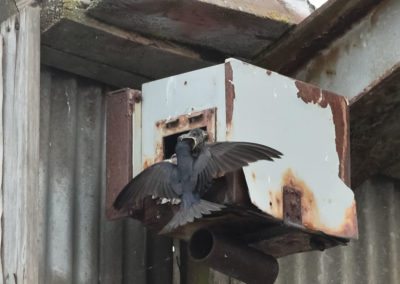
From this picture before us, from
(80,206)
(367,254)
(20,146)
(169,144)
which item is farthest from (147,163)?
(367,254)

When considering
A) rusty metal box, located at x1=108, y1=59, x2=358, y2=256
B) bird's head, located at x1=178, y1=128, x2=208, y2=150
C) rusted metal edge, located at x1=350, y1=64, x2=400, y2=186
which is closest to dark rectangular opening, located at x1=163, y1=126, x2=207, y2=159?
rusty metal box, located at x1=108, y1=59, x2=358, y2=256

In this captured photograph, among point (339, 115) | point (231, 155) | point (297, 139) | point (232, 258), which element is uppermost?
point (339, 115)

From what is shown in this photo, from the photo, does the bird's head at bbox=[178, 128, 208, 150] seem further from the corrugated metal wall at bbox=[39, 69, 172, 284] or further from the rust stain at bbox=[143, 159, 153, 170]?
the corrugated metal wall at bbox=[39, 69, 172, 284]

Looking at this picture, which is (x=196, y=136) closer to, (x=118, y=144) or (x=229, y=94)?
(x=229, y=94)

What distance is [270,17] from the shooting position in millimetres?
4051

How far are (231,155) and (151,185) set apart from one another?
26cm

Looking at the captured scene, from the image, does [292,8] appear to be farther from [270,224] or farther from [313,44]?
[270,224]

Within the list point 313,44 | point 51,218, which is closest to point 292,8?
point 313,44

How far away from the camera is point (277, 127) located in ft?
12.4

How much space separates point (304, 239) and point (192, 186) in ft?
1.12

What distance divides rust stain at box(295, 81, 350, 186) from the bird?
0.30 meters

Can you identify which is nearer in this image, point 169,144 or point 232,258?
point 232,258

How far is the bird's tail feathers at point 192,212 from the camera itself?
3.56 meters

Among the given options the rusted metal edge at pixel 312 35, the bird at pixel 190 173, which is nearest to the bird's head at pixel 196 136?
the bird at pixel 190 173
